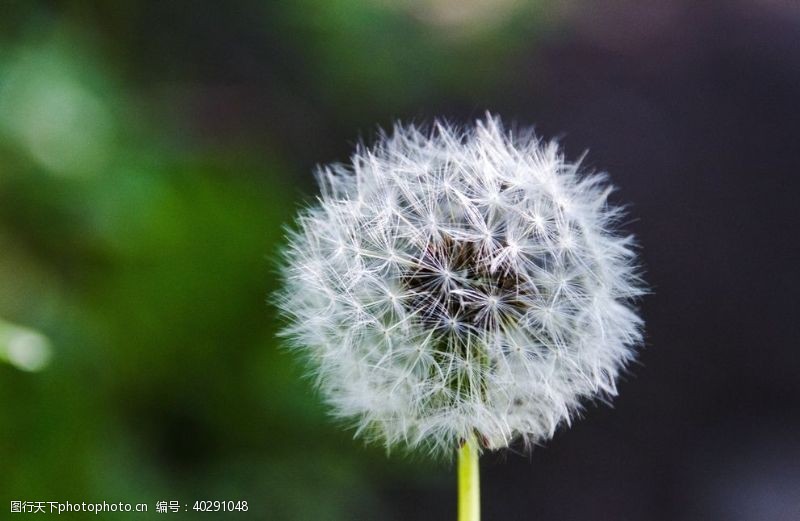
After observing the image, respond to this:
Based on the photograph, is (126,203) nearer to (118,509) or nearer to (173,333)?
(173,333)

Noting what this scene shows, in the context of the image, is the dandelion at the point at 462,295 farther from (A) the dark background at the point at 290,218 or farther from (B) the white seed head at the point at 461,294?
(A) the dark background at the point at 290,218

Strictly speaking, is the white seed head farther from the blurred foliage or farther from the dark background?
the blurred foliage

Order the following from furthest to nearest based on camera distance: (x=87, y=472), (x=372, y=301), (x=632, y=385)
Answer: (x=632, y=385)
(x=87, y=472)
(x=372, y=301)

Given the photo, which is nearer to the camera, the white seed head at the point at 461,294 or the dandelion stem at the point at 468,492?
the dandelion stem at the point at 468,492

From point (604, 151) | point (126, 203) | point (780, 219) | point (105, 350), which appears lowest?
point (105, 350)

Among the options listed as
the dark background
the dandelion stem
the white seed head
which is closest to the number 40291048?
the dark background

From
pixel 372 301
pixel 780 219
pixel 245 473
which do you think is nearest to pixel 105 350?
pixel 245 473

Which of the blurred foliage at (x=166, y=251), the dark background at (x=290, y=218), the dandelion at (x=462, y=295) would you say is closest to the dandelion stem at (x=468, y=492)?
the dandelion at (x=462, y=295)
